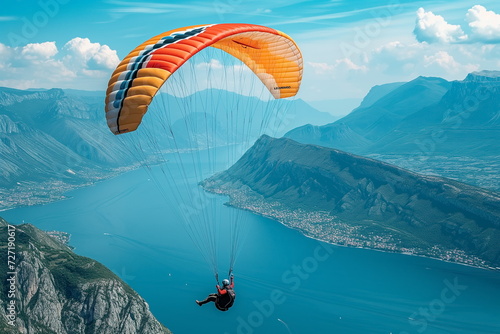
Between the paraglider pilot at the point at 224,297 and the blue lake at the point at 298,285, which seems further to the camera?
the blue lake at the point at 298,285

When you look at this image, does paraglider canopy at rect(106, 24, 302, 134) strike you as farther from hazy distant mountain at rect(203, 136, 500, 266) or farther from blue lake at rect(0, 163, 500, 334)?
hazy distant mountain at rect(203, 136, 500, 266)

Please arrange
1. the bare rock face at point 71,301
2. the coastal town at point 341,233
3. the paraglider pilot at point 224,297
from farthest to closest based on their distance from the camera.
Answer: the coastal town at point 341,233
the bare rock face at point 71,301
the paraglider pilot at point 224,297

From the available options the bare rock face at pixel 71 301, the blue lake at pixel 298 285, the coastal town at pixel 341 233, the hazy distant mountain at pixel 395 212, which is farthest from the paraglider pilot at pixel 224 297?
the hazy distant mountain at pixel 395 212

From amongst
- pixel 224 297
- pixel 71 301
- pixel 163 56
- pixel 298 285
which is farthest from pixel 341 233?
pixel 163 56

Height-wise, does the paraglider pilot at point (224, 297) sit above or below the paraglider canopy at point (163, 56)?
below

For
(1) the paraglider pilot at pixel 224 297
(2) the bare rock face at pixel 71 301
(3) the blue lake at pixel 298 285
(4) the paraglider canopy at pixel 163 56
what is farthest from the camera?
(3) the blue lake at pixel 298 285

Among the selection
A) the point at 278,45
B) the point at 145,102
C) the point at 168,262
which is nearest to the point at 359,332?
the point at 168,262

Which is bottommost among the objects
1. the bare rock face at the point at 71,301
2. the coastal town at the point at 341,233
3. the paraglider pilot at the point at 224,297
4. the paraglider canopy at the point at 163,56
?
the coastal town at the point at 341,233

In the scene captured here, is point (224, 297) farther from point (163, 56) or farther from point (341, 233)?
point (341, 233)

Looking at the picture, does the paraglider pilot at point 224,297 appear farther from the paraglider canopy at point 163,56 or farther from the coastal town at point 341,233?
the coastal town at point 341,233
